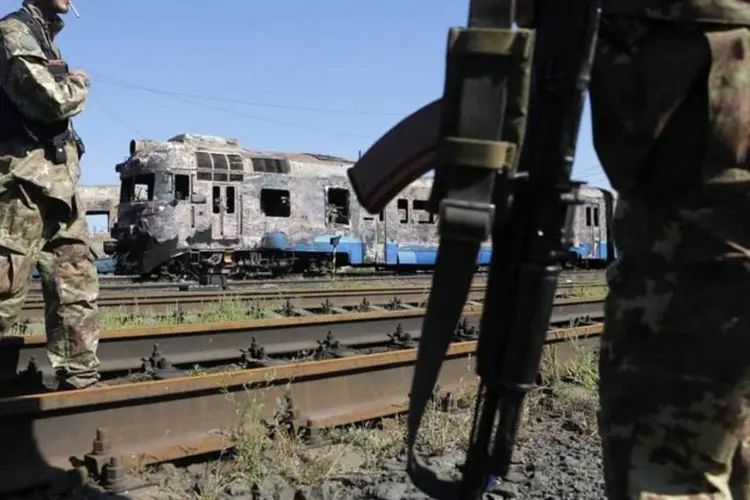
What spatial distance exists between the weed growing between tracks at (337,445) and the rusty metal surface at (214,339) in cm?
152

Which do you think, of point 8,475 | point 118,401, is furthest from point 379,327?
point 8,475

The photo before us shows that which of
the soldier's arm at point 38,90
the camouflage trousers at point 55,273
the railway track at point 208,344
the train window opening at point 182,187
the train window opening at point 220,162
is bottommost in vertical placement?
the railway track at point 208,344

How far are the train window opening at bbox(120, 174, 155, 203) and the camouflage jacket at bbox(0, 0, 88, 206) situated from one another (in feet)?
58.0

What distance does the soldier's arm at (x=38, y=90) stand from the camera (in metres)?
4.41

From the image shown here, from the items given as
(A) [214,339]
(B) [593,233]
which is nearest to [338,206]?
(B) [593,233]

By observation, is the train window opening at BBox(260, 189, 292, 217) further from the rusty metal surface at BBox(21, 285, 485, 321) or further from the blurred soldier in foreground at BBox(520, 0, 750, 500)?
the blurred soldier in foreground at BBox(520, 0, 750, 500)

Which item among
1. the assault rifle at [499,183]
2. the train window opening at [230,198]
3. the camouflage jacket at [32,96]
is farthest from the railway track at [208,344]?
the train window opening at [230,198]

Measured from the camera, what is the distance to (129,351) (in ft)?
17.9

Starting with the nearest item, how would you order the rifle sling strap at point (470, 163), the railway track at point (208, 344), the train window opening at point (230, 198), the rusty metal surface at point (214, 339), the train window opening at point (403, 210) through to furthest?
the rifle sling strap at point (470, 163), the railway track at point (208, 344), the rusty metal surface at point (214, 339), the train window opening at point (230, 198), the train window opening at point (403, 210)

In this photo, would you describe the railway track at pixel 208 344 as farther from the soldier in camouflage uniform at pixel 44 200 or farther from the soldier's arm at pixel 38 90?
the soldier's arm at pixel 38 90

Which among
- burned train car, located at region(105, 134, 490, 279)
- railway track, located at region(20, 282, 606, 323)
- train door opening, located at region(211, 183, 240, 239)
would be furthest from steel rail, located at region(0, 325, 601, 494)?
train door opening, located at region(211, 183, 240, 239)

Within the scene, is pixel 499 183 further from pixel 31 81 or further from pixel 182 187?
pixel 182 187

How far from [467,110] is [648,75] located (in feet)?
1.18

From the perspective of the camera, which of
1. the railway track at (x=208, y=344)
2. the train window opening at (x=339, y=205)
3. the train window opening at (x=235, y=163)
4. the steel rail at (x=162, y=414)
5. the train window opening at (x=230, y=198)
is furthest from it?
the train window opening at (x=339, y=205)
